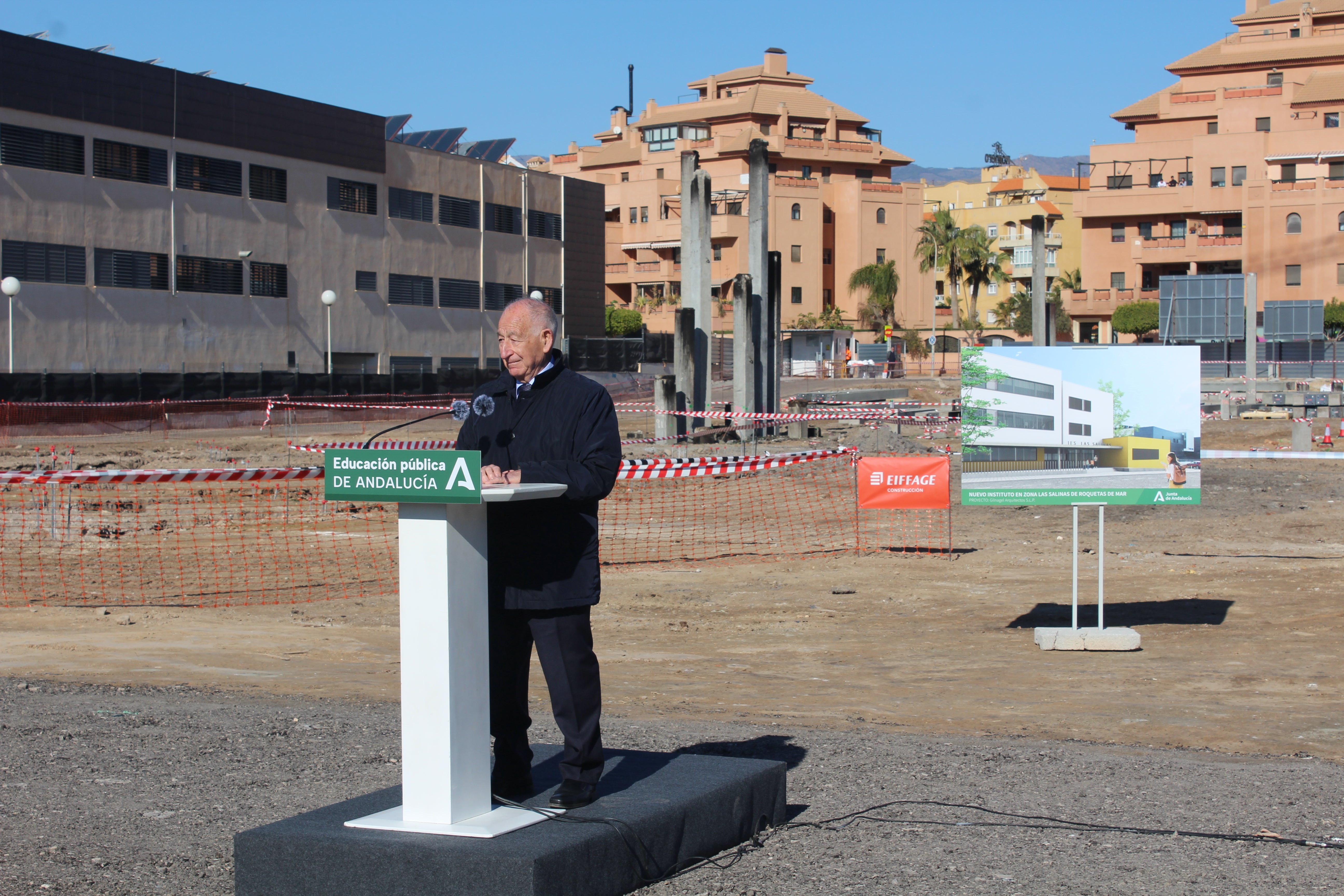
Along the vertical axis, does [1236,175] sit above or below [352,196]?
above

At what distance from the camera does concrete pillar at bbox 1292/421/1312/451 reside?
25.0 m

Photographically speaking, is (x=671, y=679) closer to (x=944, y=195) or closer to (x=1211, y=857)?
(x=1211, y=857)

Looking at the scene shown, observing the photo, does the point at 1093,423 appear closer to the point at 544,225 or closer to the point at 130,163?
the point at 130,163

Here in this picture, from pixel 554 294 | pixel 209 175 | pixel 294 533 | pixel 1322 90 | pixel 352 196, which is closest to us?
pixel 294 533

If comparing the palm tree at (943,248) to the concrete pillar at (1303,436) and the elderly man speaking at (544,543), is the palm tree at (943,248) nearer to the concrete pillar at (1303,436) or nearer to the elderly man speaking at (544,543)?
the concrete pillar at (1303,436)

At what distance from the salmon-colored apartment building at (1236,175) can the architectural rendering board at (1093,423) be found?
7304 centimetres

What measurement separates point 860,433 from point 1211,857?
25.2 m

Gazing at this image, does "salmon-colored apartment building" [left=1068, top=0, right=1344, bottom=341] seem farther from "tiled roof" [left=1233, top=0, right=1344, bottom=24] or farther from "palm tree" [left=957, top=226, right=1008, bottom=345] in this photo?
"palm tree" [left=957, top=226, right=1008, bottom=345]

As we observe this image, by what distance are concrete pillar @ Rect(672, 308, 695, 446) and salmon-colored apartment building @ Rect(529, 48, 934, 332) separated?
191ft

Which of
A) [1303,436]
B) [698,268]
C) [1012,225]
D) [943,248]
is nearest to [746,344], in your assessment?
[698,268]

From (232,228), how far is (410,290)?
9711 mm

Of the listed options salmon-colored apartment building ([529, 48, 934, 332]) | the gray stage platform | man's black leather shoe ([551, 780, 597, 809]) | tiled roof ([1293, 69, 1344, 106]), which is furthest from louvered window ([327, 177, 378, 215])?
tiled roof ([1293, 69, 1344, 106])

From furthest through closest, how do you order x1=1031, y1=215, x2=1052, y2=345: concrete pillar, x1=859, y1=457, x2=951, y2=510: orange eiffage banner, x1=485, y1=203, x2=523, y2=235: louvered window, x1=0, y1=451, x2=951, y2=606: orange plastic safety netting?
x1=485, y1=203, x2=523, y2=235: louvered window < x1=1031, y1=215, x2=1052, y2=345: concrete pillar < x1=859, y1=457, x2=951, y2=510: orange eiffage banner < x1=0, y1=451, x2=951, y2=606: orange plastic safety netting

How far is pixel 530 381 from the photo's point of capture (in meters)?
4.88
